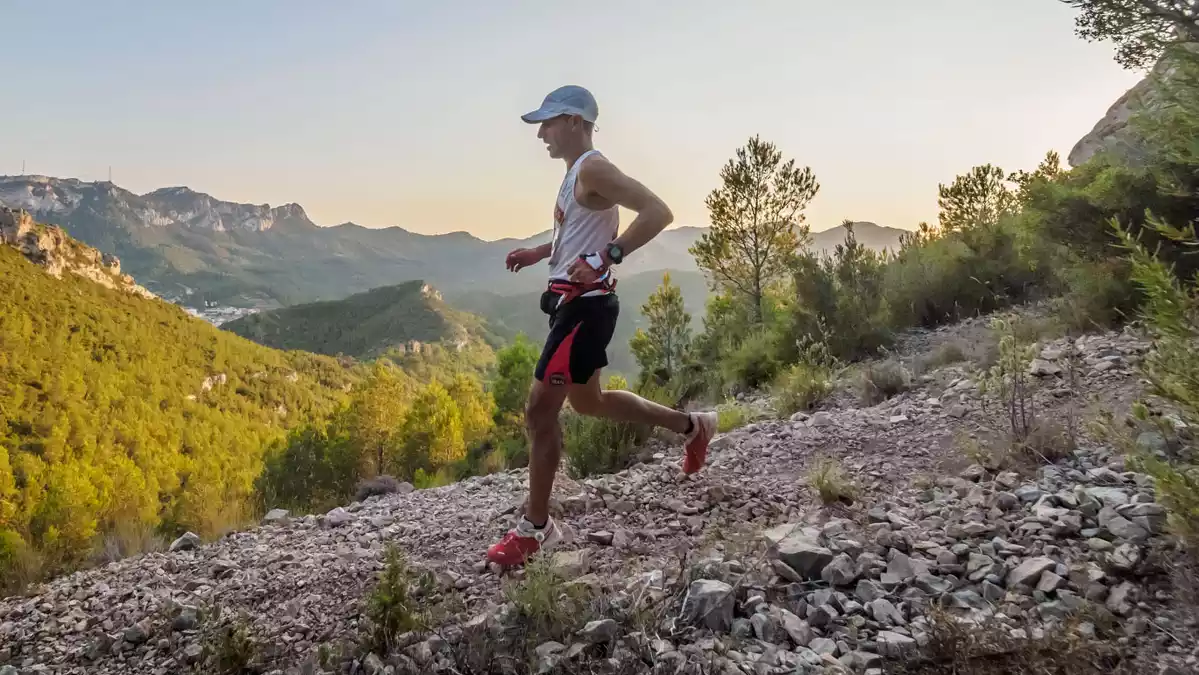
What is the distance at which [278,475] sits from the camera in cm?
2980

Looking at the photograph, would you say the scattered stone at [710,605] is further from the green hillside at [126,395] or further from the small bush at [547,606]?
the green hillside at [126,395]

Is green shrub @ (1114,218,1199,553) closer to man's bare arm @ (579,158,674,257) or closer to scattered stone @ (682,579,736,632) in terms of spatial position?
scattered stone @ (682,579,736,632)

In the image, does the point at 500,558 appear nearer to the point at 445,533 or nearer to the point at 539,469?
the point at 539,469

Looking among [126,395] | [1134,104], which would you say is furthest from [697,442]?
[126,395]

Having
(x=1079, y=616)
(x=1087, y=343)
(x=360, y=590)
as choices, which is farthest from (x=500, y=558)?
(x=1087, y=343)

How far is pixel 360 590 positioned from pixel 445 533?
69 cm

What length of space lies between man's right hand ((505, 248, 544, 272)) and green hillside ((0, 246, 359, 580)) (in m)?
44.4

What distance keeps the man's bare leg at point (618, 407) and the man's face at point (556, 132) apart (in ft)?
3.46

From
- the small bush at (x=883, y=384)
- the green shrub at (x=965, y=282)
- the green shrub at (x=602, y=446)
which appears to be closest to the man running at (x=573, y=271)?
the green shrub at (x=602, y=446)

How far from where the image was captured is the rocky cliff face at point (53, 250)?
75250 millimetres

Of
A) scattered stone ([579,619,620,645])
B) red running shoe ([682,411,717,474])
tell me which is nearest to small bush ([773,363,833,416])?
red running shoe ([682,411,717,474])

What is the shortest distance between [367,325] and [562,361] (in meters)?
138

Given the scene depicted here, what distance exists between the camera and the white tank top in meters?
2.73

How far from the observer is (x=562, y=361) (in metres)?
2.69
